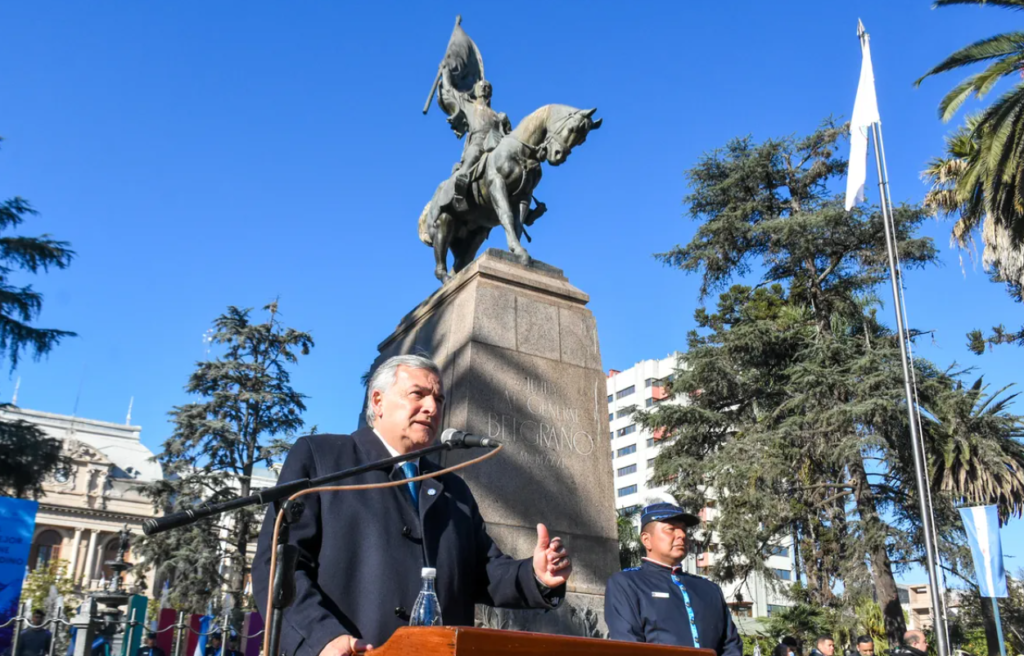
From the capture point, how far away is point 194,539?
28.7m

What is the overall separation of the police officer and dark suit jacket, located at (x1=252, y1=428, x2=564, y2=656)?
0.94 m

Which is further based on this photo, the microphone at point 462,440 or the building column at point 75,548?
the building column at point 75,548

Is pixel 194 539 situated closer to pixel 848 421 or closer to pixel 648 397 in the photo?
pixel 848 421

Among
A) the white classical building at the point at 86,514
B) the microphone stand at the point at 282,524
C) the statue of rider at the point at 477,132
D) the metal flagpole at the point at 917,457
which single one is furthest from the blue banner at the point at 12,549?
the white classical building at the point at 86,514

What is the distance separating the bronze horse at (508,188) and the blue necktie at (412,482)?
5108mm

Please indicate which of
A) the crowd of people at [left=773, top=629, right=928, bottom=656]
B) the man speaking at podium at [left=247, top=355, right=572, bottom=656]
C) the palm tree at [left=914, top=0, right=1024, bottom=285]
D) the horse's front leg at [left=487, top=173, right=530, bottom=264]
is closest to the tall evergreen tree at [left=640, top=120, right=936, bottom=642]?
the palm tree at [left=914, top=0, right=1024, bottom=285]

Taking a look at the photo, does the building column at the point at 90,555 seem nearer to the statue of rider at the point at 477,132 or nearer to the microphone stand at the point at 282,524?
the statue of rider at the point at 477,132

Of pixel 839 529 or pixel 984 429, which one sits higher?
pixel 984 429

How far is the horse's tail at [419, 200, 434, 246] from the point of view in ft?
31.4

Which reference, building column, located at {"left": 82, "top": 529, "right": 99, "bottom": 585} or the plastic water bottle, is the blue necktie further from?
building column, located at {"left": 82, "top": 529, "right": 99, "bottom": 585}

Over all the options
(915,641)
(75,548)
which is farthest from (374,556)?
(75,548)

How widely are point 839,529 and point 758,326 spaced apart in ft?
21.7

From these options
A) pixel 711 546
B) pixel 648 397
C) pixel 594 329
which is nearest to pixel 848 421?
pixel 711 546

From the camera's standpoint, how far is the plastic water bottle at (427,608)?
7.75 ft
